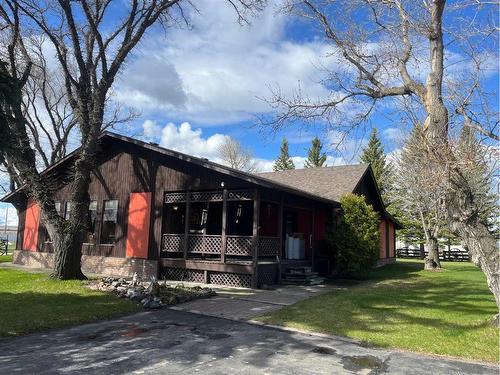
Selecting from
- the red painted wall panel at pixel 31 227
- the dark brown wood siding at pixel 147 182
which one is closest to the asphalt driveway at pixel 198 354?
the dark brown wood siding at pixel 147 182

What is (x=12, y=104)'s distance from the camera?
895 centimetres

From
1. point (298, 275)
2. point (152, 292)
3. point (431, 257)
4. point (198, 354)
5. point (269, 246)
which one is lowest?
point (198, 354)

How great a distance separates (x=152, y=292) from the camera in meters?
11.1

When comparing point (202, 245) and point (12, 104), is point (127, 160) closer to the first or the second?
point (202, 245)

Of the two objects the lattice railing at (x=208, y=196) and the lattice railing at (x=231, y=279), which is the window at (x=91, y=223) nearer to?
the lattice railing at (x=208, y=196)

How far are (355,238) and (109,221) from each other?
10214 millimetres

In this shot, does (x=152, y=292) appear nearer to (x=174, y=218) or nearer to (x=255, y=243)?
(x=255, y=243)

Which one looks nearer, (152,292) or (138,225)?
(152,292)

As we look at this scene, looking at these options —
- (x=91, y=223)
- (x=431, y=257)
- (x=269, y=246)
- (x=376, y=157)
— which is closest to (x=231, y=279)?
(x=269, y=246)

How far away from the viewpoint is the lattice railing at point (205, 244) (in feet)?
49.2

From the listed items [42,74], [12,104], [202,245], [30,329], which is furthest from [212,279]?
[42,74]

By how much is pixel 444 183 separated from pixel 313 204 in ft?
33.8

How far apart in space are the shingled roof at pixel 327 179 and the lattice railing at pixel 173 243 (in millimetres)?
7539

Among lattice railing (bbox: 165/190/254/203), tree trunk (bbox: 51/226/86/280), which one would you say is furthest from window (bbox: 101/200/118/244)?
tree trunk (bbox: 51/226/86/280)
